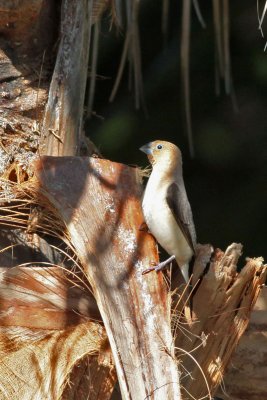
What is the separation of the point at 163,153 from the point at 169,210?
0.32m

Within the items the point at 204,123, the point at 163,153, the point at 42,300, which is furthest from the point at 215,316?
the point at 204,123

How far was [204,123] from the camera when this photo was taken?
→ 721cm

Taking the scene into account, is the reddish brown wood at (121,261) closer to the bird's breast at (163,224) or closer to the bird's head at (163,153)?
the bird's breast at (163,224)

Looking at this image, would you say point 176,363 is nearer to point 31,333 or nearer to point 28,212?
point 31,333

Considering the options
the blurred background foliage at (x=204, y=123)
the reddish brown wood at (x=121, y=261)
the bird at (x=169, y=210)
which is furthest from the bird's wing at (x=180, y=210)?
the blurred background foliage at (x=204, y=123)

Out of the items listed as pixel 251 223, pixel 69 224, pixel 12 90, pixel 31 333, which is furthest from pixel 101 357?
pixel 251 223

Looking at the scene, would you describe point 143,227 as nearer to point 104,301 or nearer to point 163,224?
point 163,224

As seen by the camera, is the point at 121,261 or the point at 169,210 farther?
the point at 169,210

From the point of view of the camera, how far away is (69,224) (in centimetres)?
354

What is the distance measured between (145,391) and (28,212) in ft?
3.21

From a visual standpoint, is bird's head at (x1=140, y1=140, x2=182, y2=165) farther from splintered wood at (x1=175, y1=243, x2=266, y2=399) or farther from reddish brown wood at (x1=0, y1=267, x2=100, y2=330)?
reddish brown wood at (x1=0, y1=267, x2=100, y2=330)

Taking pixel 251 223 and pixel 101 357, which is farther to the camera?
pixel 251 223

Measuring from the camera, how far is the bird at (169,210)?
12.0ft

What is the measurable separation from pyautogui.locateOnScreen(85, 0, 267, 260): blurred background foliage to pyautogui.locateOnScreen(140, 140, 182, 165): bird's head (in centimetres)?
297
